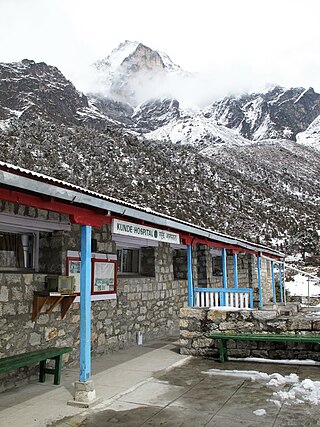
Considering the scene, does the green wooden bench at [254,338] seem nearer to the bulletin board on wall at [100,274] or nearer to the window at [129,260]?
the bulletin board on wall at [100,274]

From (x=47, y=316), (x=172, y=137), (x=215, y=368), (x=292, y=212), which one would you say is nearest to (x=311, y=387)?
(x=215, y=368)

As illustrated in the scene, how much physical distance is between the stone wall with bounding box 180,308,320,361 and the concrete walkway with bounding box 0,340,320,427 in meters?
0.35

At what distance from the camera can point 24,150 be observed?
37.8 metres

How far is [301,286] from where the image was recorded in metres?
24.4

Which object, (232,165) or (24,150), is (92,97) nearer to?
(232,165)

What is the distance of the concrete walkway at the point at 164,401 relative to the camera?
15.0 feet

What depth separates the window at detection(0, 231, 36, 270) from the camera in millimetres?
6367

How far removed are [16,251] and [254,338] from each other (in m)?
3.93

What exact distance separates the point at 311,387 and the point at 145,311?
471 centimetres

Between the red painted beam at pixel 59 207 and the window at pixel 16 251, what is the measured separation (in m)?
1.63

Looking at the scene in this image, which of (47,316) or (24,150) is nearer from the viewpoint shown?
(47,316)

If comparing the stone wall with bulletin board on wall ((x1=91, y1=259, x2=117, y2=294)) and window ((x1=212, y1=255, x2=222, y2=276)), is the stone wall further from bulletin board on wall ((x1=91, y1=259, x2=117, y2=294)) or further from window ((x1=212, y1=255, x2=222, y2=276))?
window ((x1=212, y1=255, x2=222, y2=276))

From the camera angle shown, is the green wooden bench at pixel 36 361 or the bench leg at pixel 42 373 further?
the bench leg at pixel 42 373

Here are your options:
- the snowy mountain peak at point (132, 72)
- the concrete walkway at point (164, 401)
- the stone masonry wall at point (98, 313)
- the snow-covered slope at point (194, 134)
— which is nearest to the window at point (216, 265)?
the stone masonry wall at point (98, 313)
